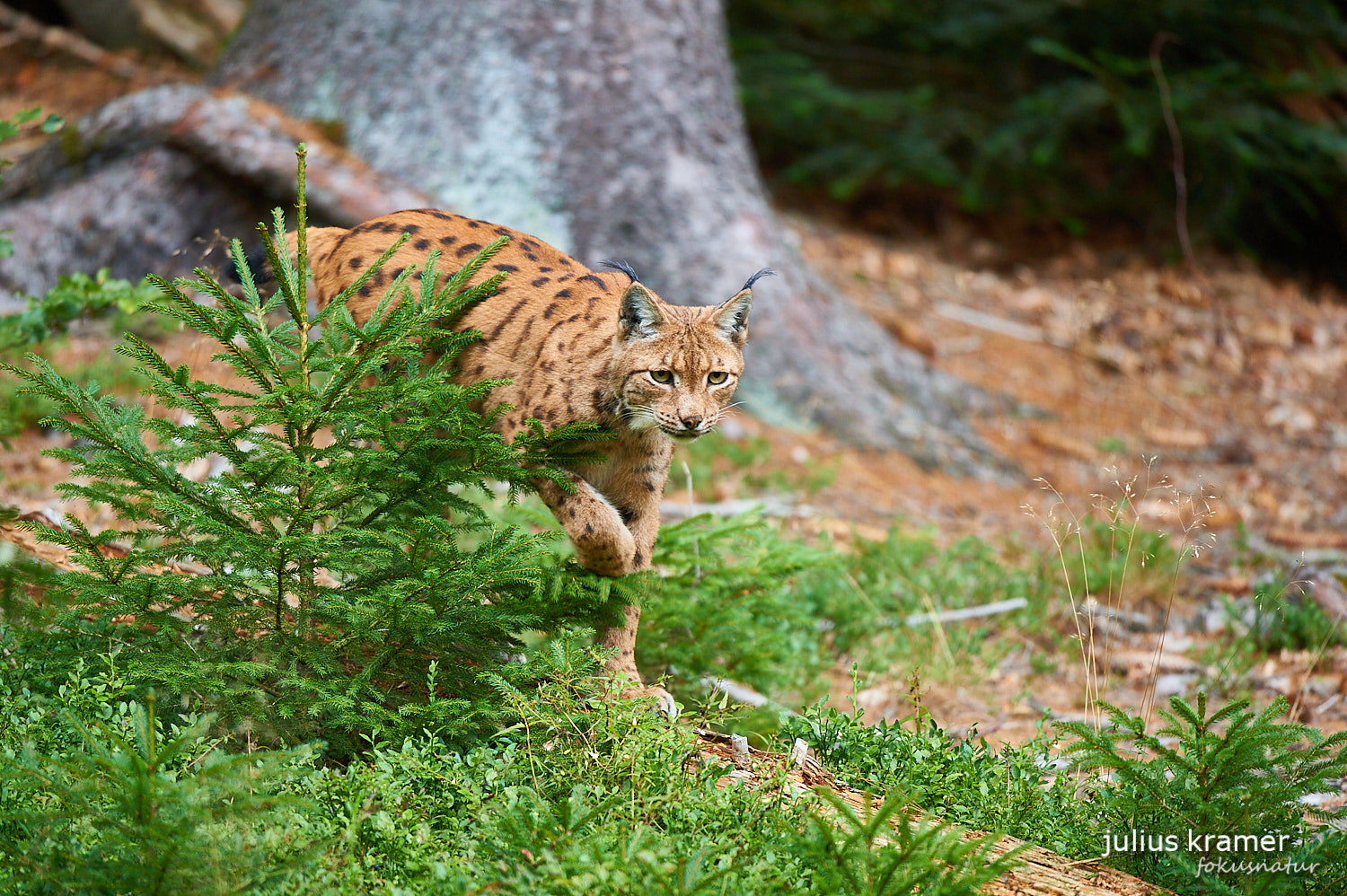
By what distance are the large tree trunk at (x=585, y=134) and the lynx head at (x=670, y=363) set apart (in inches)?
145

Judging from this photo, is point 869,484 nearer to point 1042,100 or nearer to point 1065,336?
point 1065,336

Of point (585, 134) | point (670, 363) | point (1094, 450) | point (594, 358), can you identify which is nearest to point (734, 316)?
point (670, 363)

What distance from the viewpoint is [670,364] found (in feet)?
13.0

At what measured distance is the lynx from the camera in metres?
3.97

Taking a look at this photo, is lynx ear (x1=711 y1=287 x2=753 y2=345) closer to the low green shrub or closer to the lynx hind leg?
the lynx hind leg

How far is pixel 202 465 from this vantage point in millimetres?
5969

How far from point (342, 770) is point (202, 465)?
2968 mm

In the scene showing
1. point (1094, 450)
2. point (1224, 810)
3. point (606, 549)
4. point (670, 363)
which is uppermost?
point (670, 363)

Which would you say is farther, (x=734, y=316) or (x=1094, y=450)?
(x=1094, y=450)

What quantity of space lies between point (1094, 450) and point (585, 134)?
4.52 meters

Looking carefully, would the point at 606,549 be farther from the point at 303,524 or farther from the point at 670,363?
the point at 303,524

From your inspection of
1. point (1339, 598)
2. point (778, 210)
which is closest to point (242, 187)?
point (778, 210)

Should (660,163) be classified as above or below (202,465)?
above

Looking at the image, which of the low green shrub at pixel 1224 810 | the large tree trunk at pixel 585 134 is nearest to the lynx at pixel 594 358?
the low green shrub at pixel 1224 810
